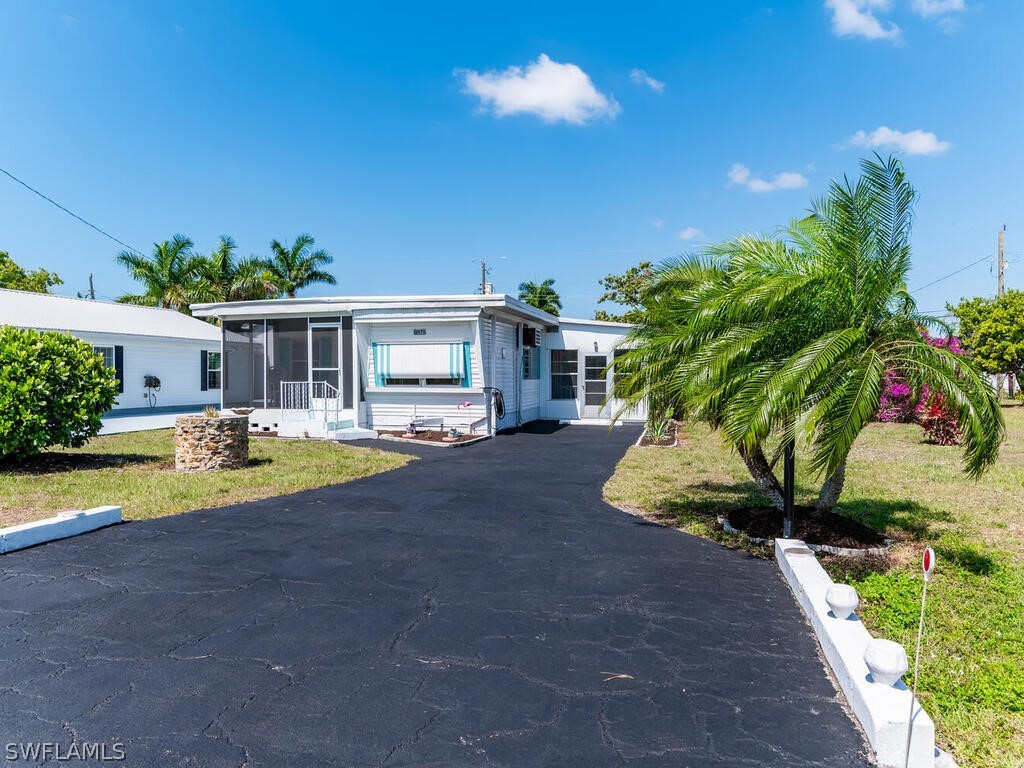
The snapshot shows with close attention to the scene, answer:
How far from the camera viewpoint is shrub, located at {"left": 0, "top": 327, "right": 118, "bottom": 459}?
9109 mm

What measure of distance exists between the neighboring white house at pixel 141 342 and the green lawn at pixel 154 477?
8677 millimetres

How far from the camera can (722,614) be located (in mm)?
4336

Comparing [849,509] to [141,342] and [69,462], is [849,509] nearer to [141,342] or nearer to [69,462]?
[69,462]

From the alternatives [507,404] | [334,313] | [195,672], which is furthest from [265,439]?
[195,672]

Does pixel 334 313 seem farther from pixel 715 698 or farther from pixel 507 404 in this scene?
pixel 715 698

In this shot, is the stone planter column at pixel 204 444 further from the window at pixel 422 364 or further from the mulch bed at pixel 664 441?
the mulch bed at pixel 664 441

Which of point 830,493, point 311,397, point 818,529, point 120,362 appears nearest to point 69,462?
point 311,397

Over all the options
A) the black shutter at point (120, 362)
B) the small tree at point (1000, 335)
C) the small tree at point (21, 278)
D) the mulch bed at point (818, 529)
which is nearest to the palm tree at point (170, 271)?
the small tree at point (21, 278)

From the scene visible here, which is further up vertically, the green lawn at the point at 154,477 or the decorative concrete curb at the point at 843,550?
the green lawn at the point at 154,477

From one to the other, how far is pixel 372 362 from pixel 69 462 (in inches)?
265

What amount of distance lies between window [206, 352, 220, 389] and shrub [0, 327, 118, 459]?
15262 mm

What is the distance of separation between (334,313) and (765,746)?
14.3 m

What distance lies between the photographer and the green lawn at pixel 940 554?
3281 mm

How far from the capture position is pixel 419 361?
49.6 ft
